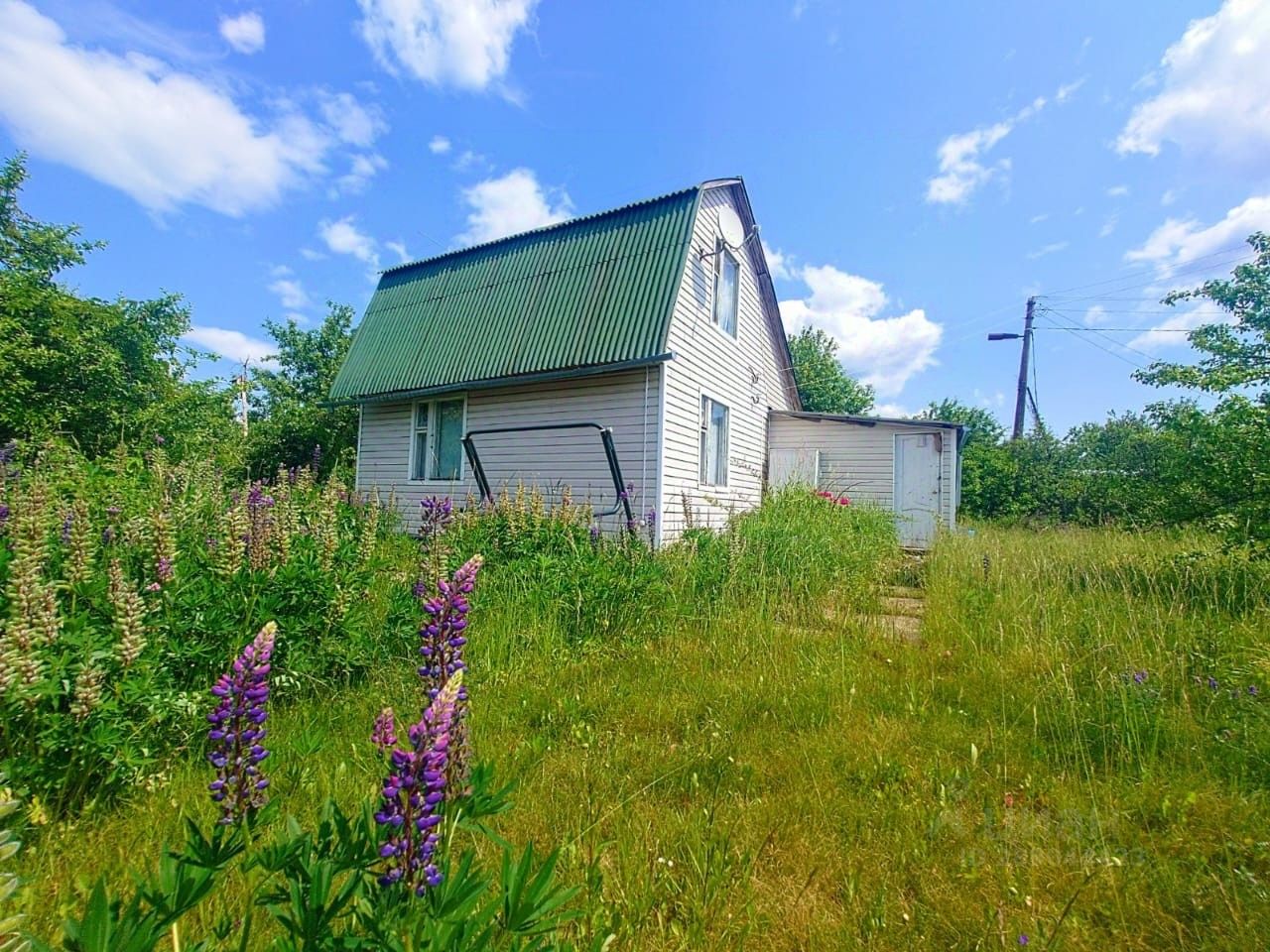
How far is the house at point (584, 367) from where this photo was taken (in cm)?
826

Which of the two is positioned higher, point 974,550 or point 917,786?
point 974,550

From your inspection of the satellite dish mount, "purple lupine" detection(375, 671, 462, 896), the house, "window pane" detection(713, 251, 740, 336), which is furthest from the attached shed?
"purple lupine" detection(375, 671, 462, 896)

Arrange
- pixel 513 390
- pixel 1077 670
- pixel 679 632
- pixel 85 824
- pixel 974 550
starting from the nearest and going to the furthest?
pixel 85 824 < pixel 1077 670 < pixel 679 632 < pixel 974 550 < pixel 513 390

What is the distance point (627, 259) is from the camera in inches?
349

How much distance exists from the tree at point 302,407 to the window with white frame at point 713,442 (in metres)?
8.80

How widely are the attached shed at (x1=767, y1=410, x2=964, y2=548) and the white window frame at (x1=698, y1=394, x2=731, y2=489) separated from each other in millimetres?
2025

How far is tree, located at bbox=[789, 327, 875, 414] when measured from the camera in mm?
26031

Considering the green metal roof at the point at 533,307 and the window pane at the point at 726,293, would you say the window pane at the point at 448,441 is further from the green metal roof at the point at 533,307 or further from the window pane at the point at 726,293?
the window pane at the point at 726,293

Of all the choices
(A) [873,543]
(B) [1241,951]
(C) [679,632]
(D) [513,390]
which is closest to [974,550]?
(A) [873,543]

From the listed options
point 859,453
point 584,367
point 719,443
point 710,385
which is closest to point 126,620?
point 584,367

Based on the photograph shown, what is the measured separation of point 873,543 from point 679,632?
4.41 metres

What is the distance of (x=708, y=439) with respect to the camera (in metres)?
9.87

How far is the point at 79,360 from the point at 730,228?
40.6 ft

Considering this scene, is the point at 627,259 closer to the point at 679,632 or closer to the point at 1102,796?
the point at 679,632
